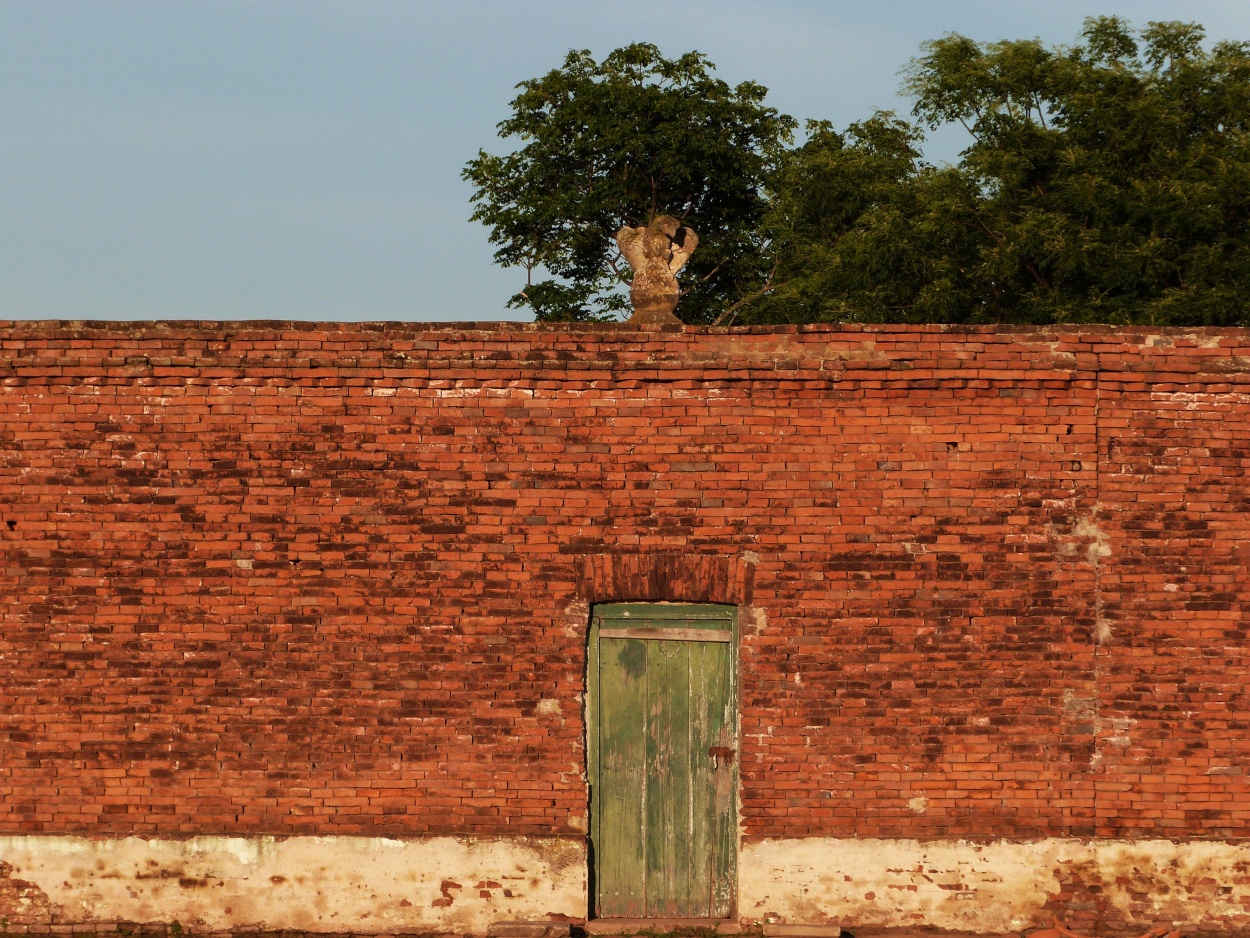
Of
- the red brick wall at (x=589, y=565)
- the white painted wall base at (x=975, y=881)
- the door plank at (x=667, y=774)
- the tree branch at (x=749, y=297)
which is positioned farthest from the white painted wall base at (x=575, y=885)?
the tree branch at (x=749, y=297)

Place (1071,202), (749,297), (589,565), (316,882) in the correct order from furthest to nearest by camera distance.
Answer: (749,297) → (1071,202) → (589,565) → (316,882)

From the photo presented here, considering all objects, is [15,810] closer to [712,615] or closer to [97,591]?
[97,591]

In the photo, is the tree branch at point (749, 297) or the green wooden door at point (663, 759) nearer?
the green wooden door at point (663, 759)

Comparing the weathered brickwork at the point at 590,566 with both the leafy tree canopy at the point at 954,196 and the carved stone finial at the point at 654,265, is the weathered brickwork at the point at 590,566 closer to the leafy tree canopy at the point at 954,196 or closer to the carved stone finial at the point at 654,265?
the carved stone finial at the point at 654,265

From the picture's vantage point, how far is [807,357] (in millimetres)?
8781

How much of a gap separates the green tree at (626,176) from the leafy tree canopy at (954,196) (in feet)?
0.15

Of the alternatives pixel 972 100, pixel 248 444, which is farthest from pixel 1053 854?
pixel 972 100

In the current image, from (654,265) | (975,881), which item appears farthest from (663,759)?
(654,265)

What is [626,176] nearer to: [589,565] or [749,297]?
[749,297]

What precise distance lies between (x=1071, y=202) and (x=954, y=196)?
6.05 feet

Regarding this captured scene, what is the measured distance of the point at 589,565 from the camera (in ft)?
28.7

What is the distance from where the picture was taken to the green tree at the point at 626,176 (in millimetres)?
26438

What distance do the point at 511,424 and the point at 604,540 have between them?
975mm

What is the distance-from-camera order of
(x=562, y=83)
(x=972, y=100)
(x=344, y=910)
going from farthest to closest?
(x=562, y=83) < (x=972, y=100) < (x=344, y=910)
